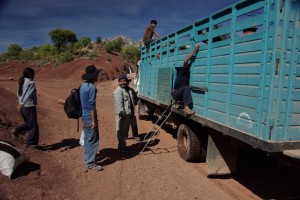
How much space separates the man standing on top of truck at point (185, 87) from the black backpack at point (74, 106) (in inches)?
77.8

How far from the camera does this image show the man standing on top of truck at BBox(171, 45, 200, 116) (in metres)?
5.60

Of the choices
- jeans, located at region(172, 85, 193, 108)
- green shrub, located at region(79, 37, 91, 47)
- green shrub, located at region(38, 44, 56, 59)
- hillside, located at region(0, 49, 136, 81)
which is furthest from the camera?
green shrub, located at region(38, 44, 56, 59)

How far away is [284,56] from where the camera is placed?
336cm

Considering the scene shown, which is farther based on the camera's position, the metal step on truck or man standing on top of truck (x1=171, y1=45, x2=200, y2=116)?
man standing on top of truck (x1=171, y1=45, x2=200, y2=116)

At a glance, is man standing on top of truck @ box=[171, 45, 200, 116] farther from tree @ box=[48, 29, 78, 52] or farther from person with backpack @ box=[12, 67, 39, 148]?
tree @ box=[48, 29, 78, 52]

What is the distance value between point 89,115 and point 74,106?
1.45 feet

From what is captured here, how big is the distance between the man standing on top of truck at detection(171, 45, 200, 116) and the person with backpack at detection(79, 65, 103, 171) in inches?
68.5

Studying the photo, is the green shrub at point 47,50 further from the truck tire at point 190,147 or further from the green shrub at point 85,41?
the truck tire at point 190,147

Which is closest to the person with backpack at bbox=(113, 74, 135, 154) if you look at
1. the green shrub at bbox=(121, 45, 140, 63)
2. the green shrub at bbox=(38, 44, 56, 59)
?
the green shrub at bbox=(121, 45, 140, 63)

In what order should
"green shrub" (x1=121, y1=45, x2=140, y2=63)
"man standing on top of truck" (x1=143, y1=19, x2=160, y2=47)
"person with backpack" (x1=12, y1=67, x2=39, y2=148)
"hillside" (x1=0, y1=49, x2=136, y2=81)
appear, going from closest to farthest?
"person with backpack" (x1=12, y1=67, x2=39, y2=148) → "man standing on top of truck" (x1=143, y1=19, x2=160, y2=47) → "hillside" (x1=0, y1=49, x2=136, y2=81) → "green shrub" (x1=121, y1=45, x2=140, y2=63)

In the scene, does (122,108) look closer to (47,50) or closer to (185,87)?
(185,87)

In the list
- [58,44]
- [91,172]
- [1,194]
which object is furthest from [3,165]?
[58,44]

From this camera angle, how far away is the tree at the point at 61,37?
201 ft

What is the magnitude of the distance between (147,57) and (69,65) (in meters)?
28.7
